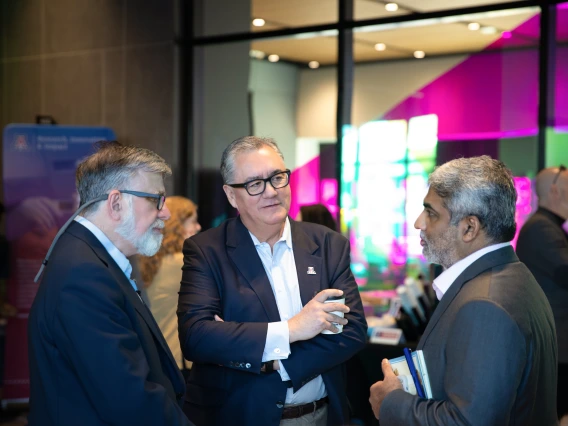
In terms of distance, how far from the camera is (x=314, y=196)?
5695 mm

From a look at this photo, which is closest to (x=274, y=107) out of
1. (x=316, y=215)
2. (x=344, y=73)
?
(x=344, y=73)

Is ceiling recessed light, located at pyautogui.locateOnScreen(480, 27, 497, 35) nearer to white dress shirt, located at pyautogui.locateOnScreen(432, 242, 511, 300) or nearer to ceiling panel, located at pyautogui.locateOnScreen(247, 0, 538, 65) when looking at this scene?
ceiling panel, located at pyautogui.locateOnScreen(247, 0, 538, 65)

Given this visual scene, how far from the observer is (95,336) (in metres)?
1.85

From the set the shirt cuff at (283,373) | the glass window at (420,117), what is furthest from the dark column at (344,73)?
the shirt cuff at (283,373)

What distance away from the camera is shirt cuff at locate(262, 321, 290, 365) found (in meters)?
2.42

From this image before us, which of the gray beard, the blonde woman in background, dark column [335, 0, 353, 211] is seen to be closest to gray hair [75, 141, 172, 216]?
the gray beard

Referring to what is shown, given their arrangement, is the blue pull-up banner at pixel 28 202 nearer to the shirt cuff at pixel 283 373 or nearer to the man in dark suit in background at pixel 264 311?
the man in dark suit in background at pixel 264 311

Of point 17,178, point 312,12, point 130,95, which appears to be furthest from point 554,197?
point 17,178

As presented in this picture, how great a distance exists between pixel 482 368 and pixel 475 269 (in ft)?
1.00

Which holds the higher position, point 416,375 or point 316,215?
point 316,215

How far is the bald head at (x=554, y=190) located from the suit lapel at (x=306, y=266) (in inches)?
91.4

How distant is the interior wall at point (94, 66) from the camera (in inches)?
242

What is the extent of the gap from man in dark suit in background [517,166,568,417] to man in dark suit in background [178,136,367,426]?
2.04m

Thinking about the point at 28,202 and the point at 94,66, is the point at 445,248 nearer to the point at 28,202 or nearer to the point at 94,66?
the point at 28,202
